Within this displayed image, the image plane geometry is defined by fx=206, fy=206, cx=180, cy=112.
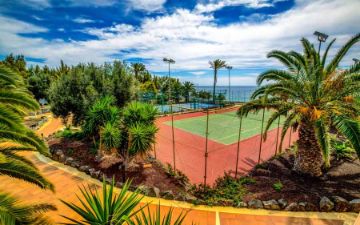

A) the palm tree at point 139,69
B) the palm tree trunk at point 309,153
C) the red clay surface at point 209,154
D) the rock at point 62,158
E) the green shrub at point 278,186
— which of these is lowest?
the red clay surface at point 209,154

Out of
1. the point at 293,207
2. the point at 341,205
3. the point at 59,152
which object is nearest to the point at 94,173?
the point at 59,152

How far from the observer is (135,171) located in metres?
8.53

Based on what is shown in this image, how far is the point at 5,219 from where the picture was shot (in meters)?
3.16

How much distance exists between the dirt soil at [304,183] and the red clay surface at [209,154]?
1484 millimetres

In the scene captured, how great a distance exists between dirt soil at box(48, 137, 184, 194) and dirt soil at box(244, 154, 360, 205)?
285cm

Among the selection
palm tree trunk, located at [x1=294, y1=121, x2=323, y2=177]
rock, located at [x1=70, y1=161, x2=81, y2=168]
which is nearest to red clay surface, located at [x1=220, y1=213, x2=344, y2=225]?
palm tree trunk, located at [x1=294, y1=121, x2=323, y2=177]

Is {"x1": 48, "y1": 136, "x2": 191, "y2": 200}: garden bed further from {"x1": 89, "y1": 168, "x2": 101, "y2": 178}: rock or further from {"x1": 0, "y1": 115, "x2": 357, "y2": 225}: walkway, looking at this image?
{"x1": 0, "y1": 115, "x2": 357, "y2": 225}: walkway

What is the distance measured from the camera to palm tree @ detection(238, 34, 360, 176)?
7267 millimetres

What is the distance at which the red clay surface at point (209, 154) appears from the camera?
10.0m

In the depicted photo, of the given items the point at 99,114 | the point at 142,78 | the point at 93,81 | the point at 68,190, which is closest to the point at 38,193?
the point at 68,190

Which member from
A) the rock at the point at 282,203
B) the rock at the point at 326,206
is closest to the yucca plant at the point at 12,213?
the rock at the point at 282,203

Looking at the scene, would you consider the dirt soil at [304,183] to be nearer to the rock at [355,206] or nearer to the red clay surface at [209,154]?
the rock at [355,206]

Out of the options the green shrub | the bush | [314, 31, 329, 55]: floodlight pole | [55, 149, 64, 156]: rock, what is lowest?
the bush

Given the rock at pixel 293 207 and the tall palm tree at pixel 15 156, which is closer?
the tall palm tree at pixel 15 156
